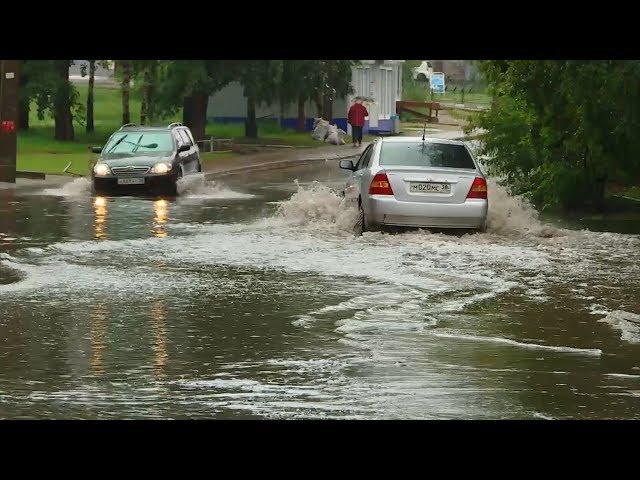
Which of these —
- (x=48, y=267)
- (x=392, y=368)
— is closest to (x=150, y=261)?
(x=48, y=267)

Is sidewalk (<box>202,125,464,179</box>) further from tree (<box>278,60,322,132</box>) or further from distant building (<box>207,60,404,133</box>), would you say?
distant building (<box>207,60,404,133</box>)

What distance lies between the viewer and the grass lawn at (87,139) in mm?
38031

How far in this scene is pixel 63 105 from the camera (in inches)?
1914

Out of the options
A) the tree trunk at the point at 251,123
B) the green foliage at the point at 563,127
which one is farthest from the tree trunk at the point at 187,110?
the green foliage at the point at 563,127

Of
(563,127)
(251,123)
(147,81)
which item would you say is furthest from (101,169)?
(251,123)

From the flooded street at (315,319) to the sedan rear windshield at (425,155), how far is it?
104 centimetres

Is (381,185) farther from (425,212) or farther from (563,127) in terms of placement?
(563,127)

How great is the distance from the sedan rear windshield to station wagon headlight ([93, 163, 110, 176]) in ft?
30.9

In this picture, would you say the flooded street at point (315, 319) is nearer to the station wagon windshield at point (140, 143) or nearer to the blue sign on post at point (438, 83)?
the station wagon windshield at point (140, 143)

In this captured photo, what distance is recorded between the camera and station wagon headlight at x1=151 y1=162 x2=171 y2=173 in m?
27.5

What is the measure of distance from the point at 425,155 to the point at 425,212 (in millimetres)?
1134

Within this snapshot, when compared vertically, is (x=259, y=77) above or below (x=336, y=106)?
above
